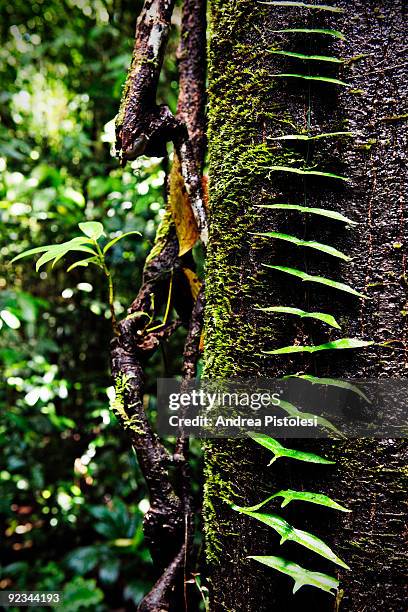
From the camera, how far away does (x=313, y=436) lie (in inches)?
33.7

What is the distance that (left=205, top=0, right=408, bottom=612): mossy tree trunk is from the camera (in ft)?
2.72

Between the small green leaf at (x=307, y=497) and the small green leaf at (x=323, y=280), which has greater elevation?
the small green leaf at (x=323, y=280)

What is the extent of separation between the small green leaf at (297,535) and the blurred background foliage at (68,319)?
127 cm

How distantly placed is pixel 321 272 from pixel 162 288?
0.49m

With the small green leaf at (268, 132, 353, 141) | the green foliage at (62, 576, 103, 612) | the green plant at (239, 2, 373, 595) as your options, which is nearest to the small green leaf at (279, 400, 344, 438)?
the green plant at (239, 2, 373, 595)

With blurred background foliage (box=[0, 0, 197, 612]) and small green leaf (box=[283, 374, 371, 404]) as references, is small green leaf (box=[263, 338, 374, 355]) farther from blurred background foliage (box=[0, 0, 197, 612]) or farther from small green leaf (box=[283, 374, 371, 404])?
blurred background foliage (box=[0, 0, 197, 612])

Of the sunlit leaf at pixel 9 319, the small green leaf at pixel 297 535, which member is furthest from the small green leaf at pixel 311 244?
the sunlit leaf at pixel 9 319

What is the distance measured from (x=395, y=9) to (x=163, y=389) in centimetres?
127

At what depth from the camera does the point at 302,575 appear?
0.76 metres

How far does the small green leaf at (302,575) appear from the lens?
76 centimetres

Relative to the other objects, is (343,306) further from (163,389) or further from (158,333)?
(163,389)

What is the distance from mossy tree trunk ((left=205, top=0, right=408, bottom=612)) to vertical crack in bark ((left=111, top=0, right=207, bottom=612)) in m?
0.14

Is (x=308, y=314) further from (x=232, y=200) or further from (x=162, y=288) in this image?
(x=162, y=288)

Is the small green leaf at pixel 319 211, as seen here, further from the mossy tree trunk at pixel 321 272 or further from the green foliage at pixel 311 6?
the green foliage at pixel 311 6
